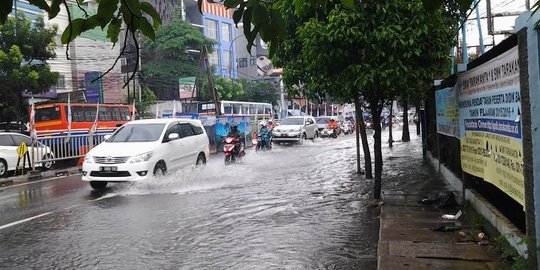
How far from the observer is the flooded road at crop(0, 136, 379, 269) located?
17.6ft

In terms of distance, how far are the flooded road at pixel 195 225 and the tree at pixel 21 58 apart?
8784 millimetres

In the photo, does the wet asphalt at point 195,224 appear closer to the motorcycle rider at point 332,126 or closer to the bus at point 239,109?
the bus at point 239,109

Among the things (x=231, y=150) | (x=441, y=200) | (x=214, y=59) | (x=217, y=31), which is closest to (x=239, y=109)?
(x=214, y=59)

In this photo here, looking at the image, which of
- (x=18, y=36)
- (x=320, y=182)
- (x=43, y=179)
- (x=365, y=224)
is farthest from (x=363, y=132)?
(x=18, y=36)

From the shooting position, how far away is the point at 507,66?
463 centimetres

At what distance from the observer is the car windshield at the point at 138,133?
1152 cm

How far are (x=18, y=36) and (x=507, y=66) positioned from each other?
2000 cm

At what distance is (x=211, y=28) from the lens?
184 feet

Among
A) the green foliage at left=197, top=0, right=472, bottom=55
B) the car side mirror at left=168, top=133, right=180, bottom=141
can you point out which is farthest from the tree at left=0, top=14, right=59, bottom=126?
the green foliage at left=197, top=0, right=472, bottom=55

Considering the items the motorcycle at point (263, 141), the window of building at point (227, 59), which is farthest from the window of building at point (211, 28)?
the motorcycle at point (263, 141)

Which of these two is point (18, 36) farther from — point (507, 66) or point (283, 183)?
point (507, 66)

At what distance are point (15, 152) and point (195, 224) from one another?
36.3ft

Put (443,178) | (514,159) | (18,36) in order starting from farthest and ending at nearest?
(18,36), (443,178), (514,159)

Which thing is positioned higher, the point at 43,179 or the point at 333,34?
the point at 333,34
